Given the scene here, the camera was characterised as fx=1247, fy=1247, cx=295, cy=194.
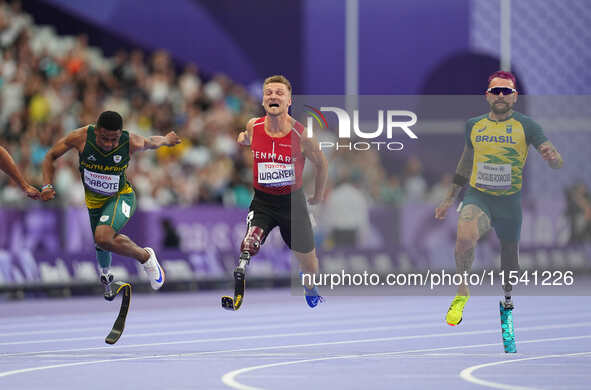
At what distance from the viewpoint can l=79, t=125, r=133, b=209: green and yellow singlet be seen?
12312mm

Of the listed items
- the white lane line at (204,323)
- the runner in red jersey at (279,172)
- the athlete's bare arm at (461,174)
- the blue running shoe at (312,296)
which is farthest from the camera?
the white lane line at (204,323)

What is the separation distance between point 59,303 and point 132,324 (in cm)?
408

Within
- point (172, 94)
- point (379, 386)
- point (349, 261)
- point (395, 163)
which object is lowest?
point (379, 386)

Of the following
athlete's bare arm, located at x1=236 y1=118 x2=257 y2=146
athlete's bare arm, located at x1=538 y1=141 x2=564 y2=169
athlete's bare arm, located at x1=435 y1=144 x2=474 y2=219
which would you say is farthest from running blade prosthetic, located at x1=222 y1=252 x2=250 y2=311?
athlete's bare arm, located at x1=538 y1=141 x2=564 y2=169

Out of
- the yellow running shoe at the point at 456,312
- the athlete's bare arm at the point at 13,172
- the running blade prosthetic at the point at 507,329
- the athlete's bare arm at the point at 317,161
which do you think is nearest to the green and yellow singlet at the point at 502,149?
the yellow running shoe at the point at 456,312

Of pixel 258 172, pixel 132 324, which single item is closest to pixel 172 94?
pixel 132 324

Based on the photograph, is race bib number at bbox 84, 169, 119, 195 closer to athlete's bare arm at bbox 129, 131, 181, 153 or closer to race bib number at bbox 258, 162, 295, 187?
athlete's bare arm at bbox 129, 131, 181, 153

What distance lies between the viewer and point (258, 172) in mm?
12781

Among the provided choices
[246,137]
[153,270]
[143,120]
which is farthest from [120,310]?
[143,120]

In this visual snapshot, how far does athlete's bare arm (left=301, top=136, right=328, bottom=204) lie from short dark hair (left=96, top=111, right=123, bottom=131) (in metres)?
1.93

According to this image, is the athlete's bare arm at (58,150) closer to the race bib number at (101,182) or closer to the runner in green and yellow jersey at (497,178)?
the race bib number at (101,182)

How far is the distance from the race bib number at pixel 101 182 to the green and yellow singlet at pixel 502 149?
144 inches

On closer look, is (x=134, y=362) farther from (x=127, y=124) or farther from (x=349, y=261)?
(x=127, y=124)

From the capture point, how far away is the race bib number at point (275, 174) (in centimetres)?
1270
